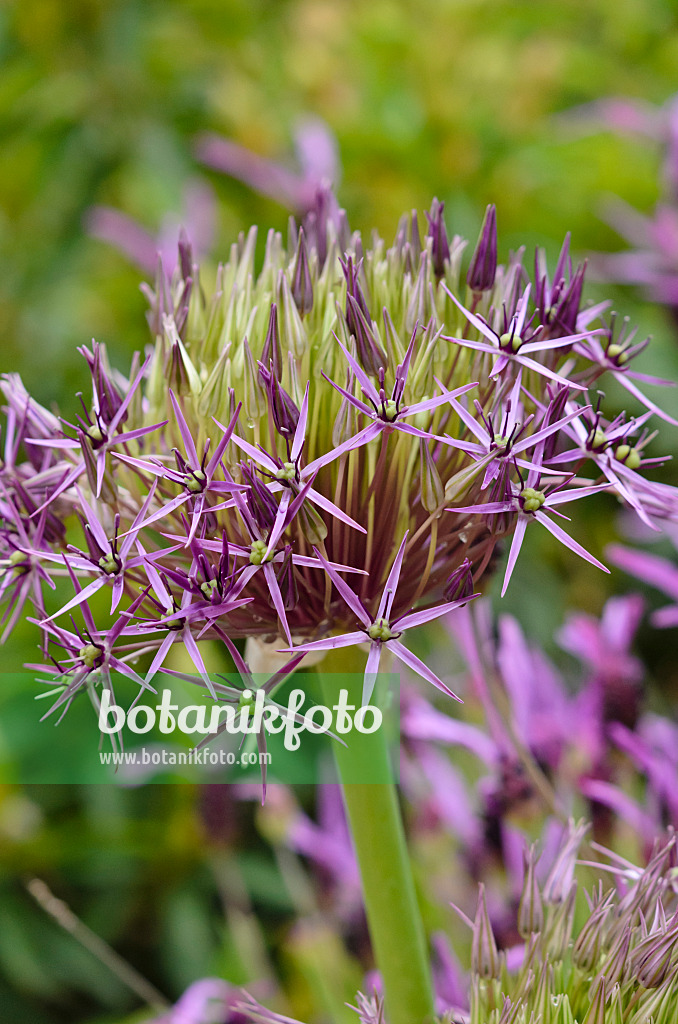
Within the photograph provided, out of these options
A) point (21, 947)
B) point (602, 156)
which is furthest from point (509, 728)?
point (602, 156)

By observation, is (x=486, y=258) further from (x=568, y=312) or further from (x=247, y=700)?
(x=247, y=700)

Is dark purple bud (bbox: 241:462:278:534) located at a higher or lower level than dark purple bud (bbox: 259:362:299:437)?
lower

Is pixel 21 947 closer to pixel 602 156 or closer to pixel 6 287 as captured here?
pixel 6 287

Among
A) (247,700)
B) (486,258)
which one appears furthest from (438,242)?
(247,700)

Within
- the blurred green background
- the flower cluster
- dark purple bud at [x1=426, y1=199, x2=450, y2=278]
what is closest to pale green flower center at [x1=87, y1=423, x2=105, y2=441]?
the flower cluster

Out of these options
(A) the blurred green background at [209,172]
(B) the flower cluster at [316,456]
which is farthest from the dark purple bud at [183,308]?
(A) the blurred green background at [209,172]

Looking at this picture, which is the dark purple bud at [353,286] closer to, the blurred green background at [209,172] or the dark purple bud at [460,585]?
the dark purple bud at [460,585]

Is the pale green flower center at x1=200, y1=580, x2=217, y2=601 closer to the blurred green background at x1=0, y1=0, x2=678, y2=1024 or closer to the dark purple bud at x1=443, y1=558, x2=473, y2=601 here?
the dark purple bud at x1=443, y1=558, x2=473, y2=601
